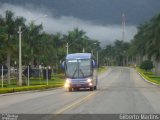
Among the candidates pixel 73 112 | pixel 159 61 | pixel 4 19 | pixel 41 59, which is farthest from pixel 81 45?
pixel 73 112

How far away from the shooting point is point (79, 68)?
4659 cm

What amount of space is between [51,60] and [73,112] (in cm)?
8573

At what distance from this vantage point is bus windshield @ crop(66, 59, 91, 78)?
153 feet

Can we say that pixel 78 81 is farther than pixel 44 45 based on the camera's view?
No

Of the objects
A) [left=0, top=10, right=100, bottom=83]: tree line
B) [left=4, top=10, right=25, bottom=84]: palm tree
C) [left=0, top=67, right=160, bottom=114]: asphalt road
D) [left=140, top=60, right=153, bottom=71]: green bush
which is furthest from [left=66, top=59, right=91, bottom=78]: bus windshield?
[left=140, top=60, right=153, bottom=71]: green bush

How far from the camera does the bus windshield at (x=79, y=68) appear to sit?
46531mm

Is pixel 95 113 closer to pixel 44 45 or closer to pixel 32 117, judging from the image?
pixel 32 117

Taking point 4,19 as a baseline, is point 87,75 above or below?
below

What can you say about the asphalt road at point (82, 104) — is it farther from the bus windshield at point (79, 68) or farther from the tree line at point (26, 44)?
the tree line at point (26, 44)

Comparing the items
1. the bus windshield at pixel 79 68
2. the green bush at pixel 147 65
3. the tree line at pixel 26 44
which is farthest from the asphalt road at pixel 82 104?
the green bush at pixel 147 65

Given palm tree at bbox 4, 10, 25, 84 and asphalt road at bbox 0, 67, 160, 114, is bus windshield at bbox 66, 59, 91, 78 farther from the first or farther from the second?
palm tree at bbox 4, 10, 25, 84

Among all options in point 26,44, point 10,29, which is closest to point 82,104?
point 10,29

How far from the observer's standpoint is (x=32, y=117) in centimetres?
Result: 1977

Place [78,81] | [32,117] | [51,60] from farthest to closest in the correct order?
[51,60] < [78,81] < [32,117]
